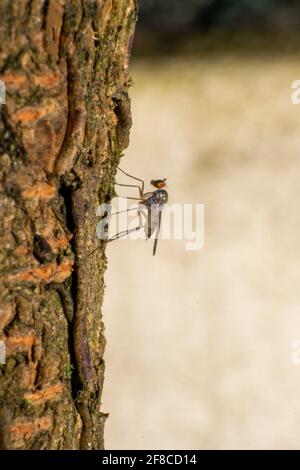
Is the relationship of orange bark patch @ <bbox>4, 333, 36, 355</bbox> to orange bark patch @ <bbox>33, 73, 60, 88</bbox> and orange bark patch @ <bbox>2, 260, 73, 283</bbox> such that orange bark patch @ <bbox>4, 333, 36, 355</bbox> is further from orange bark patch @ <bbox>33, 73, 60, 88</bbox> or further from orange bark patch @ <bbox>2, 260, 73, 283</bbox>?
orange bark patch @ <bbox>33, 73, 60, 88</bbox>

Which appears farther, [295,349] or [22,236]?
[295,349]

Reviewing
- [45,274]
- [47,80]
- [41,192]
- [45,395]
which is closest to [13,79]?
[47,80]

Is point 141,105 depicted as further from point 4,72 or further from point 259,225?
point 4,72

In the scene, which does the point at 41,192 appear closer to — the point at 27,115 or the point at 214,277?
the point at 27,115

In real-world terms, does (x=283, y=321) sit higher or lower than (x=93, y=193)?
higher

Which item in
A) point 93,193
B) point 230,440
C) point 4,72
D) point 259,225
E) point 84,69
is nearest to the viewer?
point 4,72

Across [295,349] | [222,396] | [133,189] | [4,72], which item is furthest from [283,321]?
[4,72]
